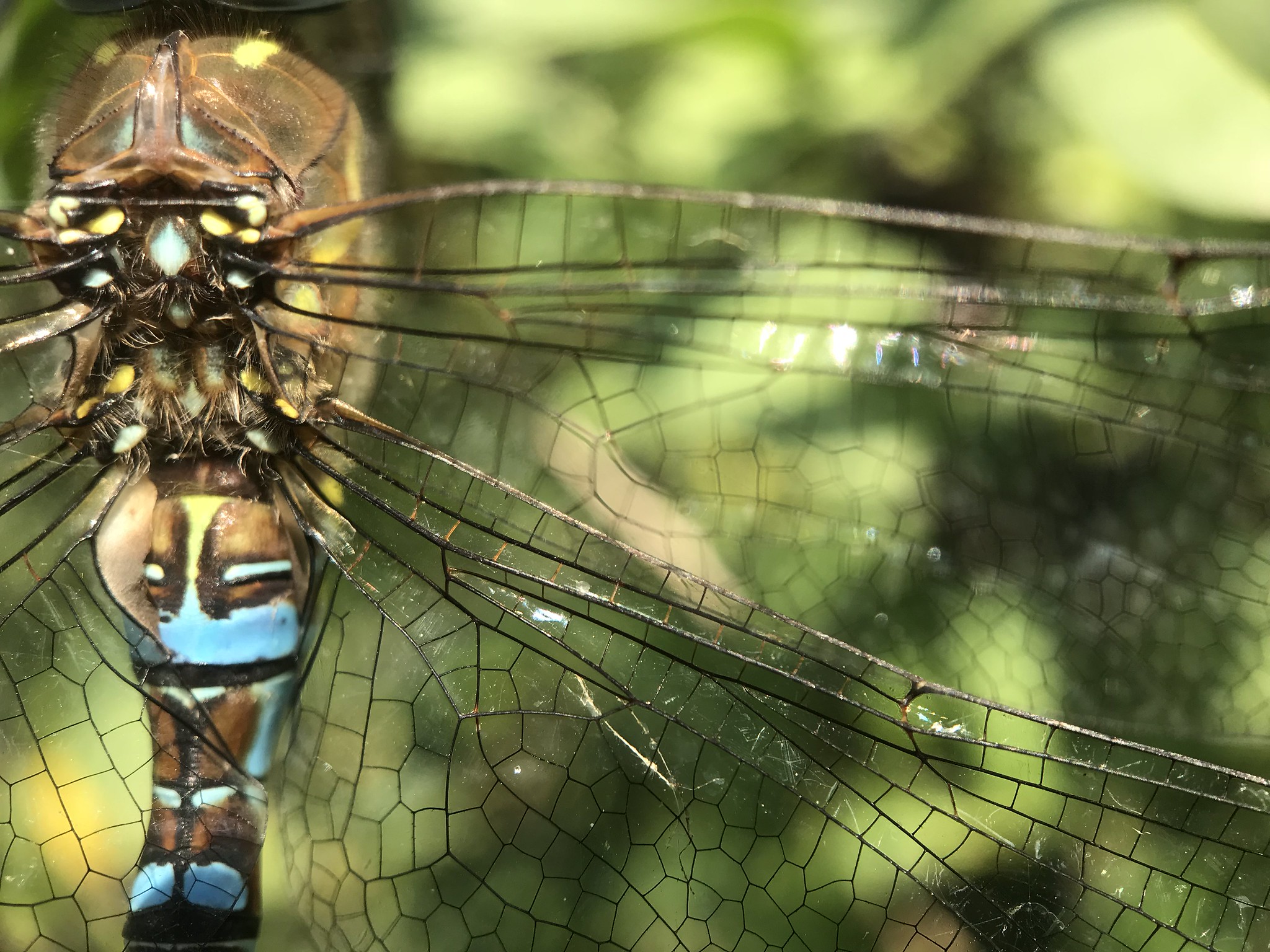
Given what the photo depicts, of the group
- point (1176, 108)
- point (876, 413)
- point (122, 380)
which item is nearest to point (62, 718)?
point (122, 380)

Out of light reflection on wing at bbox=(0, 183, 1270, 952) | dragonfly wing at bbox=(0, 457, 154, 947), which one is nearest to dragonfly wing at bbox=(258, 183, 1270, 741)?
light reflection on wing at bbox=(0, 183, 1270, 952)

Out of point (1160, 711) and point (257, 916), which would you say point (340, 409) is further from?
point (1160, 711)

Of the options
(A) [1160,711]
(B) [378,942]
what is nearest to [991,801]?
(A) [1160,711]

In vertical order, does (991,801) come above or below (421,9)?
below

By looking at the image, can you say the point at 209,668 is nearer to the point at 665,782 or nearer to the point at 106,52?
the point at 665,782

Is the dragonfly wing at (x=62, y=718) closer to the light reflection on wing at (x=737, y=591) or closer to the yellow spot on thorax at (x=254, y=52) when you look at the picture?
the light reflection on wing at (x=737, y=591)

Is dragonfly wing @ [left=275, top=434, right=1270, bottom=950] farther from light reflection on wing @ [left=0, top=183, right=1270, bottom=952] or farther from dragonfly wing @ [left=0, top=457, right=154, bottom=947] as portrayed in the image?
dragonfly wing @ [left=0, top=457, right=154, bottom=947]

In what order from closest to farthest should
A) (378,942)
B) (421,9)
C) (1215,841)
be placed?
(1215,841), (378,942), (421,9)
